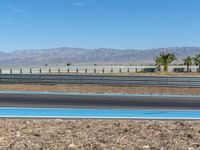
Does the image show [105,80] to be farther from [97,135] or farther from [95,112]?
[97,135]

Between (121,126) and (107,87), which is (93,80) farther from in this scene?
(121,126)

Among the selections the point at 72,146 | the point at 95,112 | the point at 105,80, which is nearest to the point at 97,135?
the point at 72,146

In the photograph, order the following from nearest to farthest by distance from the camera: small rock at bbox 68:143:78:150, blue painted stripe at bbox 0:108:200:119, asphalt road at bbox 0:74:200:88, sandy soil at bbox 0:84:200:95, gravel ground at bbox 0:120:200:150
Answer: small rock at bbox 68:143:78:150
gravel ground at bbox 0:120:200:150
blue painted stripe at bbox 0:108:200:119
sandy soil at bbox 0:84:200:95
asphalt road at bbox 0:74:200:88

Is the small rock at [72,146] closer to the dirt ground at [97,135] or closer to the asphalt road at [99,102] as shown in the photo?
the dirt ground at [97,135]

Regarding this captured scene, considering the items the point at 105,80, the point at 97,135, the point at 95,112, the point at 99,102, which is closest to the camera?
the point at 97,135

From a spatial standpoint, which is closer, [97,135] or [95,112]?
[97,135]

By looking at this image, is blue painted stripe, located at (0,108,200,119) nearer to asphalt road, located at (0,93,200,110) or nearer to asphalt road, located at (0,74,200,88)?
asphalt road, located at (0,93,200,110)

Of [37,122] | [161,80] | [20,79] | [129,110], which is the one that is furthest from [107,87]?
[37,122]

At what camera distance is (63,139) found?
7848 mm

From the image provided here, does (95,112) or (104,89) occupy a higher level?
(104,89)

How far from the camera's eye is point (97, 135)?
8.27m

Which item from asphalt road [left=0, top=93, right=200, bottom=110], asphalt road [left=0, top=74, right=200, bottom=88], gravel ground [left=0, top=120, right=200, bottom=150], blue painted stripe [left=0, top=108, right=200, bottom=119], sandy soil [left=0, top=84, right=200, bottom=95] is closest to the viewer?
gravel ground [left=0, top=120, right=200, bottom=150]

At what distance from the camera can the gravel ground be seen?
7344mm

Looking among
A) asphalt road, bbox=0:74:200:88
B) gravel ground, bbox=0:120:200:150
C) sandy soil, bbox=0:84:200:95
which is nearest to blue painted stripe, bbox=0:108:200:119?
gravel ground, bbox=0:120:200:150
